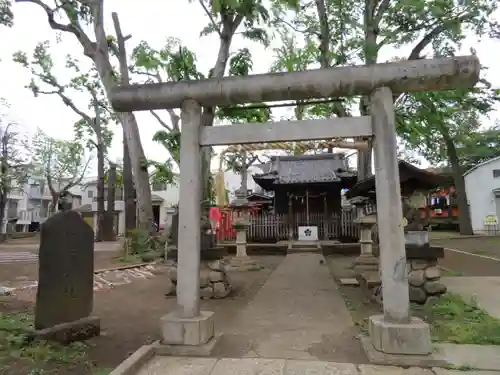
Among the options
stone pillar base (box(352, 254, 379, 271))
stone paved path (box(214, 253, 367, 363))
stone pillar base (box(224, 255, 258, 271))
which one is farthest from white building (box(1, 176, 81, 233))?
stone paved path (box(214, 253, 367, 363))

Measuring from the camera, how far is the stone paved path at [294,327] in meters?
4.26

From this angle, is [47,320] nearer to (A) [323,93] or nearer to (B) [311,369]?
(B) [311,369]

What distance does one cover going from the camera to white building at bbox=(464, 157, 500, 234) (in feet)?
88.8

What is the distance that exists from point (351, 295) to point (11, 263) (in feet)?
40.3

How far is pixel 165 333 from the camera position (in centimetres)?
435

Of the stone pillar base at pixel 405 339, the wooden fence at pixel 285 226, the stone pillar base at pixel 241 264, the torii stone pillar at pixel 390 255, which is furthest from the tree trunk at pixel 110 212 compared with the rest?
the stone pillar base at pixel 405 339

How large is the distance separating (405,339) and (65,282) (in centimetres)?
414

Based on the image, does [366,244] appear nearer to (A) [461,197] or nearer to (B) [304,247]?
(B) [304,247]

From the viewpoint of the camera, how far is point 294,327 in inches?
210

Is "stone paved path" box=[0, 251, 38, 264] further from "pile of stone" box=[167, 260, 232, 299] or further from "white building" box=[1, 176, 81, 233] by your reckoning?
"white building" box=[1, 176, 81, 233]

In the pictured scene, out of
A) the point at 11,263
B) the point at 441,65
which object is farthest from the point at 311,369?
the point at 11,263

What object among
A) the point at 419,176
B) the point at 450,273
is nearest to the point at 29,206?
the point at 450,273

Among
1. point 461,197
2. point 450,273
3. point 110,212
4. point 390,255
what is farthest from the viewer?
point 110,212

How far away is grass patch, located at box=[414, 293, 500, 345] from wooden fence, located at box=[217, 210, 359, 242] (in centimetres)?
1427
